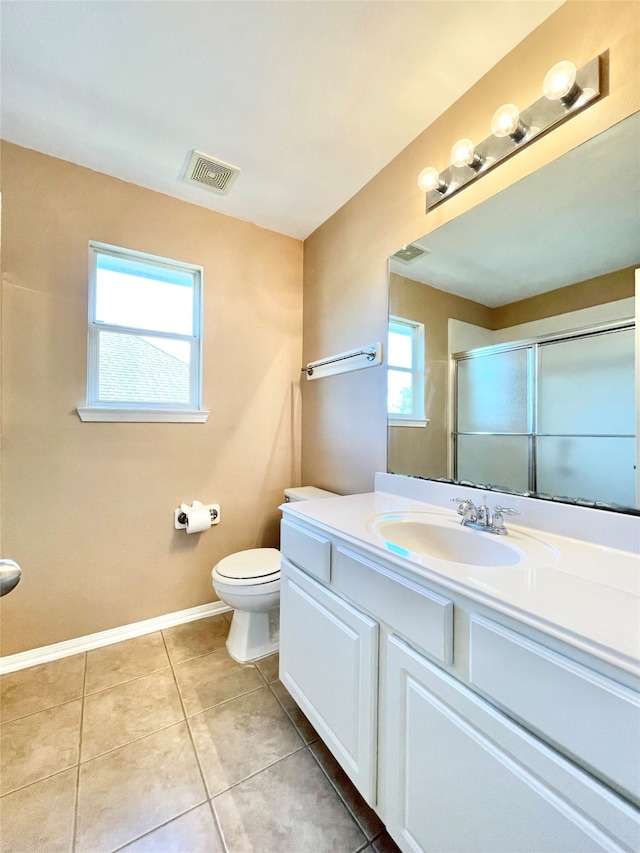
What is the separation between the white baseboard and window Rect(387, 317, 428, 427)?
1605 mm

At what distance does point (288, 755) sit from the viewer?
1209 millimetres

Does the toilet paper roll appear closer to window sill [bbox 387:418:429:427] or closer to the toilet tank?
the toilet tank

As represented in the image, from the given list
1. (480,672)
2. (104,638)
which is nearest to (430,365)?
(480,672)

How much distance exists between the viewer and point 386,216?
1.73m

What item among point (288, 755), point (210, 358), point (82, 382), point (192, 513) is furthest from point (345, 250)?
point (288, 755)

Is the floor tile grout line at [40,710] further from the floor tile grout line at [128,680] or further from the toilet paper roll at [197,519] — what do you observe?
the toilet paper roll at [197,519]

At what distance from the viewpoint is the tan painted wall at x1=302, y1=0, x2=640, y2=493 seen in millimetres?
989

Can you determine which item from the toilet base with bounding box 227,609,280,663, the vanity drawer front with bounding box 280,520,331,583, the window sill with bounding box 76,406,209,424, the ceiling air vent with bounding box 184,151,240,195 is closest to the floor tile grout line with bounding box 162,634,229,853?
the toilet base with bounding box 227,609,280,663

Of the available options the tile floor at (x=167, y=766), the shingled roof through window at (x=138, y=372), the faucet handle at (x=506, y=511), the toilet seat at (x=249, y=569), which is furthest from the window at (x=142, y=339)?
the faucet handle at (x=506, y=511)

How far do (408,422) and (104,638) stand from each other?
193cm

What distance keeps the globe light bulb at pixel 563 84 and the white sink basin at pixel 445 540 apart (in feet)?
4.36

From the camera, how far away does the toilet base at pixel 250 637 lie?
5.60 feet

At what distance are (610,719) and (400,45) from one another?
1.89m

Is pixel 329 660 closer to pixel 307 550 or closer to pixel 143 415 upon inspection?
pixel 307 550
